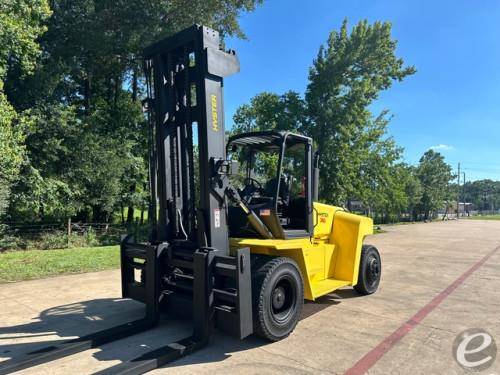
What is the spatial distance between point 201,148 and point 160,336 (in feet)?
8.12

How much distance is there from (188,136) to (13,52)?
41.3ft

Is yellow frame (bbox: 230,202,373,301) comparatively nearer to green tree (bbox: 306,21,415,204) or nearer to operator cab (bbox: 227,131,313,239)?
operator cab (bbox: 227,131,313,239)

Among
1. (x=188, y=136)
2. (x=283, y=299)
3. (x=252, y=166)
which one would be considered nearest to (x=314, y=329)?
(x=283, y=299)

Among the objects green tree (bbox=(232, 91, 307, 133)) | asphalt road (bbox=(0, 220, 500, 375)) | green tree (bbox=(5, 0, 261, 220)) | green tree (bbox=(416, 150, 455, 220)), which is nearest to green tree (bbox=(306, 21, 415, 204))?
→ green tree (bbox=(232, 91, 307, 133))

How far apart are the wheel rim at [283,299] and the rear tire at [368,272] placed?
2.48 m

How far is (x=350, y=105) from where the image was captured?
909 inches

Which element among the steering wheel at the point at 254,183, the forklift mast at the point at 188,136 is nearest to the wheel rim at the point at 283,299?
the forklift mast at the point at 188,136

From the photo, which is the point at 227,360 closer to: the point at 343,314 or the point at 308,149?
the point at 343,314

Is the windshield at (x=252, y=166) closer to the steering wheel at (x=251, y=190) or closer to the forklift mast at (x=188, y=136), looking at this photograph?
the steering wheel at (x=251, y=190)

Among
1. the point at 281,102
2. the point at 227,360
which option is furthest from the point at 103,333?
the point at 281,102

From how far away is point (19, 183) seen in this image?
50.0 ft

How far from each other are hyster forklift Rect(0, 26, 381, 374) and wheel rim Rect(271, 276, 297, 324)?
0.5 inches

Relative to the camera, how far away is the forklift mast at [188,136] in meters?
4.66

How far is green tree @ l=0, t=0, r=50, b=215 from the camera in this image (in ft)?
40.9
